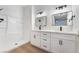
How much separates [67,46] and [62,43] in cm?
9

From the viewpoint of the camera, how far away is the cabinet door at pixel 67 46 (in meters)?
1.96

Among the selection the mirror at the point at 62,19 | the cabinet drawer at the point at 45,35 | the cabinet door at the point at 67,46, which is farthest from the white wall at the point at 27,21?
the cabinet door at the point at 67,46

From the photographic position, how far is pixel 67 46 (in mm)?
1984

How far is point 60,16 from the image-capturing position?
206 centimetres

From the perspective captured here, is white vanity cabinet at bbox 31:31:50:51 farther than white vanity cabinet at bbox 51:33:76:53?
Yes

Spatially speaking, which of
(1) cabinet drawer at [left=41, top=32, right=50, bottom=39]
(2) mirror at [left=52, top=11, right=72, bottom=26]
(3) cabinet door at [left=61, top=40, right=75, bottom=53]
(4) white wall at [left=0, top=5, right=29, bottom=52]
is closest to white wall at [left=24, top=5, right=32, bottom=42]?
(4) white wall at [left=0, top=5, right=29, bottom=52]

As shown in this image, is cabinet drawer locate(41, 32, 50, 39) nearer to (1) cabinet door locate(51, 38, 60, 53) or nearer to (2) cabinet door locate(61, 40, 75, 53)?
(1) cabinet door locate(51, 38, 60, 53)

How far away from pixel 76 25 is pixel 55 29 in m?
0.33

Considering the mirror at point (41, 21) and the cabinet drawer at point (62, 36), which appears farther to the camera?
the mirror at point (41, 21)

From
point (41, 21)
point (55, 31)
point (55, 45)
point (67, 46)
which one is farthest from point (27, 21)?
point (67, 46)

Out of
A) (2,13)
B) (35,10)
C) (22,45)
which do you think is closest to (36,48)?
(22,45)

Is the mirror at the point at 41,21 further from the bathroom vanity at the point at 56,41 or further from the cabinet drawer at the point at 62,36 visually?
the cabinet drawer at the point at 62,36

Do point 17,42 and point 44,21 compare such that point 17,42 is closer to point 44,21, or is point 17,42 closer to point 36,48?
point 36,48

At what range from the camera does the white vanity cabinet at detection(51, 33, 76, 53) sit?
1954 mm
